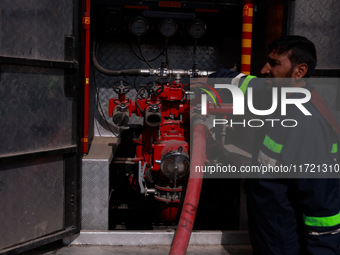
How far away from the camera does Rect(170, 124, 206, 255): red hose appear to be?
2535 millimetres

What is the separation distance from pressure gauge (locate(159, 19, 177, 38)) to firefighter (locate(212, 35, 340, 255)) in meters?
2.29

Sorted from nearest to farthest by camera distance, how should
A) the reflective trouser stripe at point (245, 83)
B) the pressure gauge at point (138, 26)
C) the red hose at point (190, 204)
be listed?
the red hose at point (190, 204), the reflective trouser stripe at point (245, 83), the pressure gauge at point (138, 26)

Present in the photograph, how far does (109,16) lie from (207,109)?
6.10ft

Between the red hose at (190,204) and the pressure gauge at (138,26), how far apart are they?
75.6 inches

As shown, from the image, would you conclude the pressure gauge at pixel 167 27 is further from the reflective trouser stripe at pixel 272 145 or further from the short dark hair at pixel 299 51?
the reflective trouser stripe at pixel 272 145

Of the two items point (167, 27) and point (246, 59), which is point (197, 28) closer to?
point (167, 27)

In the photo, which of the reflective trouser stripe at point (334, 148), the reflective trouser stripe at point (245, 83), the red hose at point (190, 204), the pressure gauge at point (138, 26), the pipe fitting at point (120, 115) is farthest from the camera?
the pressure gauge at point (138, 26)

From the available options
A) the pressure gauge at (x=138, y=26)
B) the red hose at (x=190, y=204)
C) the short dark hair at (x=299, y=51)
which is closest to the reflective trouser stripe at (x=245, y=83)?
the red hose at (x=190, y=204)

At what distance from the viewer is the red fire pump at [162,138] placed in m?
3.17

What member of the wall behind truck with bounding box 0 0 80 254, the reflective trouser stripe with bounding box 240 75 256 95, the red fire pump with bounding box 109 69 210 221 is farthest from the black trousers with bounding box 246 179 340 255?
the wall behind truck with bounding box 0 0 80 254

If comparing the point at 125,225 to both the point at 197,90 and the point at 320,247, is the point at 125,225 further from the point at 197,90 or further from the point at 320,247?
the point at 320,247

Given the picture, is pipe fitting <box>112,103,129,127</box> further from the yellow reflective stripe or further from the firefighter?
the yellow reflective stripe

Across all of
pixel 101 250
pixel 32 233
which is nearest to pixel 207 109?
pixel 101 250

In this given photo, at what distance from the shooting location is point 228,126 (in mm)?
4258
